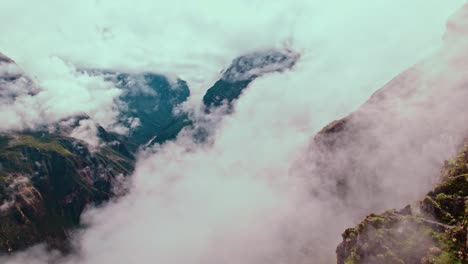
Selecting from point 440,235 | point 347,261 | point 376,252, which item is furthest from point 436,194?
point 347,261

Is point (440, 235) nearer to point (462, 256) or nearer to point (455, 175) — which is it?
point (462, 256)

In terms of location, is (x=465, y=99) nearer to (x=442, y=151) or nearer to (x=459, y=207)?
(x=442, y=151)

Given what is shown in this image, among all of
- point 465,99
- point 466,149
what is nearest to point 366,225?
point 466,149

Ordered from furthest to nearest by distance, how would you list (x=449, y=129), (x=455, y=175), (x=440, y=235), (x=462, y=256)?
(x=449, y=129) < (x=455, y=175) < (x=440, y=235) < (x=462, y=256)

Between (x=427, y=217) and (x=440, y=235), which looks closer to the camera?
(x=440, y=235)

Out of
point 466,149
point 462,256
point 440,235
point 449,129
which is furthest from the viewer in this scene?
point 449,129

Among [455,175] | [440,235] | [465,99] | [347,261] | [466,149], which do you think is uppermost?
[465,99]

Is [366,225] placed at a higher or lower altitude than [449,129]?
lower
